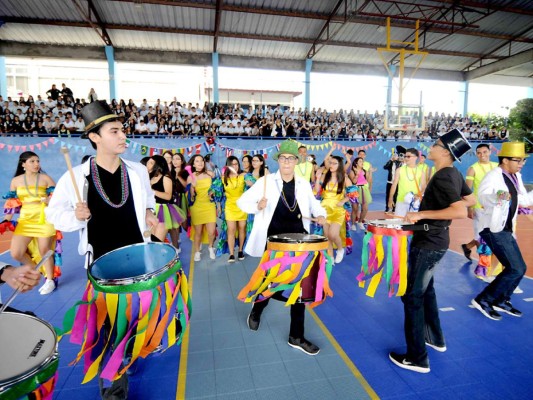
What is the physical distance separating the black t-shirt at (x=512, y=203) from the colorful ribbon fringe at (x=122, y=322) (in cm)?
361

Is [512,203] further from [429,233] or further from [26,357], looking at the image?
[26,357]

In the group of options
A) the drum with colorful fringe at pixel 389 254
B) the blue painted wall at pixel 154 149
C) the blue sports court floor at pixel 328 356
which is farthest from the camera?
the blue painted wall at pixel 154 149

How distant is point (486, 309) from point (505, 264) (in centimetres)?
59

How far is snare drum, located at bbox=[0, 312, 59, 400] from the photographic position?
47.2 inches

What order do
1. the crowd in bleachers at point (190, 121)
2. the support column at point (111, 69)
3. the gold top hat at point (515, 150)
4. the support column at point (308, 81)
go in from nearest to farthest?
the gold top hat at point (515, 150)
the crowd in bleachers at point (190, 121)
the support column at point (111, 69)
the support column at point (308, 81)

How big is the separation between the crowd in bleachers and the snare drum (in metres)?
10.9

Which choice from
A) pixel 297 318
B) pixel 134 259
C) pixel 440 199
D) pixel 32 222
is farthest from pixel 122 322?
pixel 32 222

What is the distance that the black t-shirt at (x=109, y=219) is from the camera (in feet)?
7.86

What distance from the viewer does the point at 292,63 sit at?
63.4 feet

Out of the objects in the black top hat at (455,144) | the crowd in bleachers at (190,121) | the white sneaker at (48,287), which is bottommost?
the white sneaker at (48,287)

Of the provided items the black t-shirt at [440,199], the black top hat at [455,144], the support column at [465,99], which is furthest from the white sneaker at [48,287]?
the support column at [465,99]

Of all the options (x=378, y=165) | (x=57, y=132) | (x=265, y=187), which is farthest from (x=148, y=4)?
(x=265, y=187)

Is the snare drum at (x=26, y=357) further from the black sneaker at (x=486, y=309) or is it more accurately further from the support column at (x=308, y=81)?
the support column at (x=308, y=81)

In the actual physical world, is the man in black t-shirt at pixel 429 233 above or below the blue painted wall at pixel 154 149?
below
